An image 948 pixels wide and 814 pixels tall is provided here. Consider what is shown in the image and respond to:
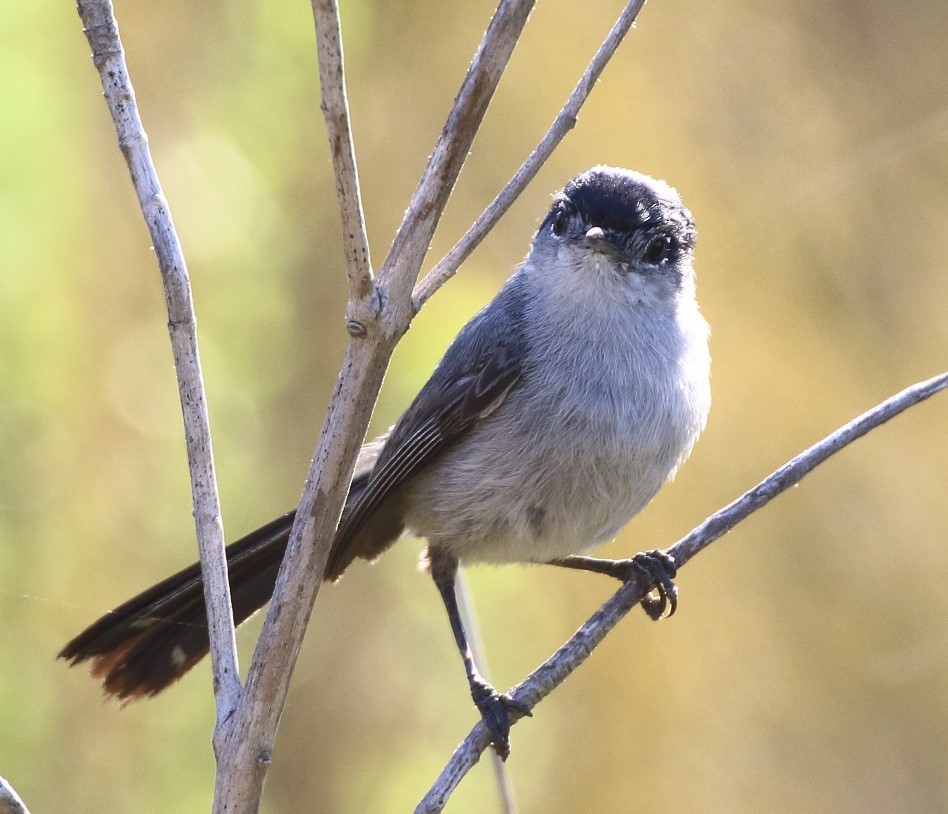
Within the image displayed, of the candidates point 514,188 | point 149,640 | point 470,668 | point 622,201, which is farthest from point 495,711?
point 514,188

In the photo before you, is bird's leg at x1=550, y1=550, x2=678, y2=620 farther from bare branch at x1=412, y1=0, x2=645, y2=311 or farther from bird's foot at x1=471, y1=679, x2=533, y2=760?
bare branch at x1=412, y1=0, x2=645, y2=311

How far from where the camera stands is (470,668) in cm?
263

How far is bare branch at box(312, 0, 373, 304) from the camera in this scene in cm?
126

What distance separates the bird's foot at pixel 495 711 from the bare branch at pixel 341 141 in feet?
3.79

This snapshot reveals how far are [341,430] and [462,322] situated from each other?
67.7 inches

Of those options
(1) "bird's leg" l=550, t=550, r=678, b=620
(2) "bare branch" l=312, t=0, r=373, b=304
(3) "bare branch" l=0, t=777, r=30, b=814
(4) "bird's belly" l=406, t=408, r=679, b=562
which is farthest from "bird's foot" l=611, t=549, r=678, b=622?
(3) "bare branch" l=0, t=777, r=30, b=814

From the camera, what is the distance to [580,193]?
2.60 metres

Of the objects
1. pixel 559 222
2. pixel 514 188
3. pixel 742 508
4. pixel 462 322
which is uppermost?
pixel 462 322

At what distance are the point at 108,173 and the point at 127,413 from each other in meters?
0.73

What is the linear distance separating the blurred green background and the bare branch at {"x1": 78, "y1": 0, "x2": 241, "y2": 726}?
1117mm

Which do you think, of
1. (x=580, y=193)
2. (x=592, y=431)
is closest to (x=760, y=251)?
(x=580, y=193)

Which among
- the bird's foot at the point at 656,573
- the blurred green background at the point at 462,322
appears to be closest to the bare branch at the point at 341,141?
the bird's foot at the point at 656,573

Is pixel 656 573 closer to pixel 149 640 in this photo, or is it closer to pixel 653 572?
pixel 653 572

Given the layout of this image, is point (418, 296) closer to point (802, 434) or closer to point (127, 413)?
point (127, 413)
